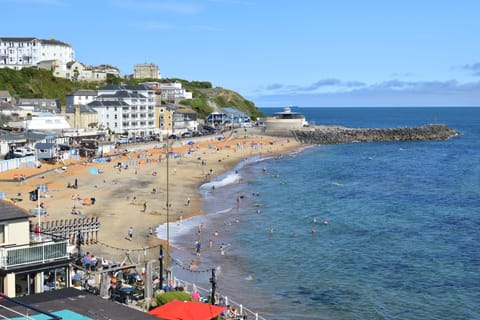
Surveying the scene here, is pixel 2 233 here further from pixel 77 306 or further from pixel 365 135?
pixel 365 135

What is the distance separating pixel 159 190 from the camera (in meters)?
56.0

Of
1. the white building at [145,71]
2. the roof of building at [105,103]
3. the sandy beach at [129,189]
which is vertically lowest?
the sandy beach at [129,189]

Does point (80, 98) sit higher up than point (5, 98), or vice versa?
point (80, 98)

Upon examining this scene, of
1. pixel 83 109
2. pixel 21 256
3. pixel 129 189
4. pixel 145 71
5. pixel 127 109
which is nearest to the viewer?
pixel 21 256

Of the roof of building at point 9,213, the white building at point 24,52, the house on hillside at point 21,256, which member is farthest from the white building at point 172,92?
the house on hillside at point 21,256

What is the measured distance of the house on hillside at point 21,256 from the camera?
16.3m

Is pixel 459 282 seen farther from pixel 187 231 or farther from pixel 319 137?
pixel 319 137

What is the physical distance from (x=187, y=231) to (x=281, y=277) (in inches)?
449

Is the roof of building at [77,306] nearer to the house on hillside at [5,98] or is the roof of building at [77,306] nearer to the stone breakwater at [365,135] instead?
the house on hillside at [5,98]

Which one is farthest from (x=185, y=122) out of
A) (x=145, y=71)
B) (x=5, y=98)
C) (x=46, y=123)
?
(x=145, y=71)

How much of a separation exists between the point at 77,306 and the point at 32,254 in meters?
3.45

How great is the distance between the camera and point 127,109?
328 feet

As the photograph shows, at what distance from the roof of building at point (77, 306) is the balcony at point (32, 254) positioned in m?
1.98

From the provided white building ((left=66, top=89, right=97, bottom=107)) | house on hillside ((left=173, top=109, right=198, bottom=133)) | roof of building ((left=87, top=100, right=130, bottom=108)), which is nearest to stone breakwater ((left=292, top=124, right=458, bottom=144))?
house on hillside ((left=173, top=109, right=198, bottom=133))
